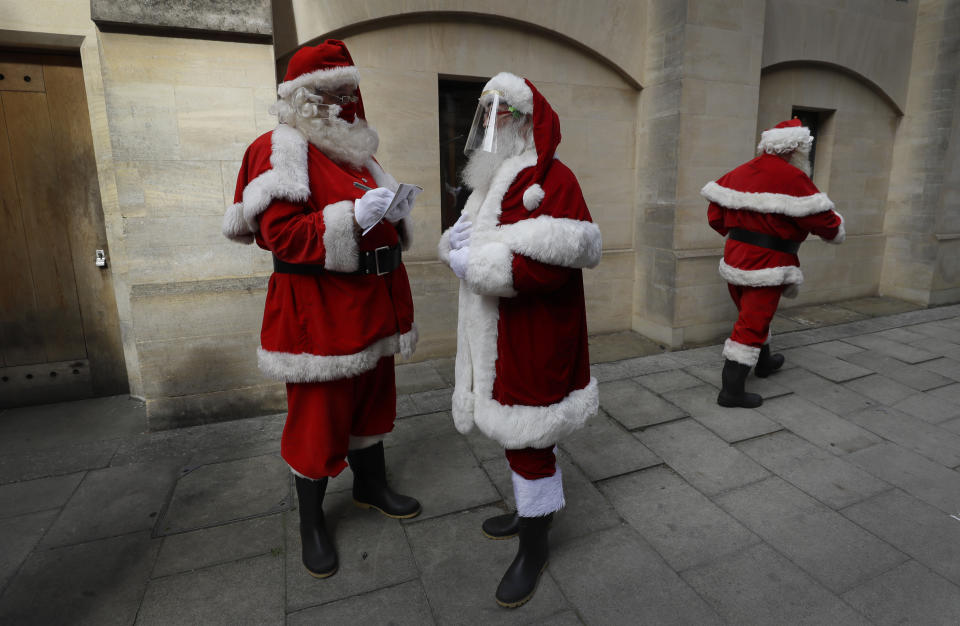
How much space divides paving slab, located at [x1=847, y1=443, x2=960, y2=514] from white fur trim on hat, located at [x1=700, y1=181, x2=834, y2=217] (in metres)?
1.63

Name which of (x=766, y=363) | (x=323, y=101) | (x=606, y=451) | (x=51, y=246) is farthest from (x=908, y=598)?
(x=51, y=246)

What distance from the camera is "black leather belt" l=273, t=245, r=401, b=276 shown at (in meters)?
2.23

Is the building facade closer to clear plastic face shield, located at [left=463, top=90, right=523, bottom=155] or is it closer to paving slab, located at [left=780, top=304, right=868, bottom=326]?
→ paving slab, located at [left=780, top=304, right=868, bottom=326]

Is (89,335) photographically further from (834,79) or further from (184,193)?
(834,79)

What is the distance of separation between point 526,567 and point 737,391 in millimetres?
2505

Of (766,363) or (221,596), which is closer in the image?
(221,596)

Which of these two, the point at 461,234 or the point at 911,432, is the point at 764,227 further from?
the point at 461,234

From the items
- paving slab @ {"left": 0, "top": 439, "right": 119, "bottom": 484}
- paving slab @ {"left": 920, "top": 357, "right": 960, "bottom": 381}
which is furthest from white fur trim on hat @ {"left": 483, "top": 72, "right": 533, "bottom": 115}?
paving slab @ {"left": 920, "top": 357, "right": 960, "bottom": 381}

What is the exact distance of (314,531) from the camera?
247cm

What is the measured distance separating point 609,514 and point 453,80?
154 inches

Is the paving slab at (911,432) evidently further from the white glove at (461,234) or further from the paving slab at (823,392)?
the white glove at (461,234)

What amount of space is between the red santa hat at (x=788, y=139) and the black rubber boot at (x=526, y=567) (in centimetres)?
320

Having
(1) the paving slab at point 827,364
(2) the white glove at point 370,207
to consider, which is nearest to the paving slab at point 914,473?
(1) the paving slab at point 827,364

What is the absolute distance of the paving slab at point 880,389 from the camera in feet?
13.6
